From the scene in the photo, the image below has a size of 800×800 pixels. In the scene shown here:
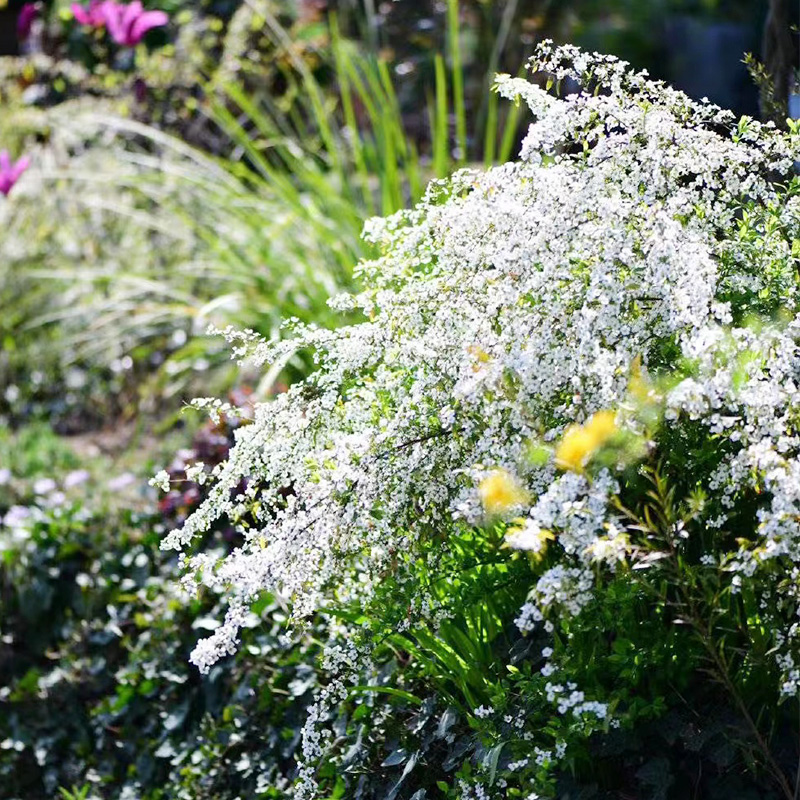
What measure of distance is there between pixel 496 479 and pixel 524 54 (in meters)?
6.95

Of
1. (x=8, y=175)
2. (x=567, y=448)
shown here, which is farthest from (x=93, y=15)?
(x=567, y=448)

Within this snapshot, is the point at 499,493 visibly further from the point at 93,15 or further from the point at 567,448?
the point at 93,15

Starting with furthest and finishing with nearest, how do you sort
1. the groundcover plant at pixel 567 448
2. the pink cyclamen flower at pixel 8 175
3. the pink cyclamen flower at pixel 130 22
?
the pink cyclamen flower at pixel 130 22 < the pink cyclamen flower at pixel 8 175 < the groundcover plant at pixel 567 448

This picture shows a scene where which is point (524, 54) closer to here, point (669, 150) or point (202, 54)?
point (202, 54)

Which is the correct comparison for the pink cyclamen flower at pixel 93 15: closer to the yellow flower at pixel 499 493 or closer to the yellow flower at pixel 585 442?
the yellow flower at pixel 499 493

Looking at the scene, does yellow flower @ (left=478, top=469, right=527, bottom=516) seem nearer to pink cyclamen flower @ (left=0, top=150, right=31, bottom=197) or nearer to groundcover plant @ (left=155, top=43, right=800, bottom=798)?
groundcover plant @ (left=155, top=43, right=800, bottom=798)

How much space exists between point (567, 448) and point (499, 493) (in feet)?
0.55

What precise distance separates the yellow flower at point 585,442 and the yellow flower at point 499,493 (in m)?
0.13

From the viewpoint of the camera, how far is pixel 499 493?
199cm

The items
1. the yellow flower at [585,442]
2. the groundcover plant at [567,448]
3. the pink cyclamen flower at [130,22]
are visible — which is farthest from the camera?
the pink cyclamen flower at [130,22]

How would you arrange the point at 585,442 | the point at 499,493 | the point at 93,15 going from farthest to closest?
the point at 93,15
the point at 499,493
the point at 585,442

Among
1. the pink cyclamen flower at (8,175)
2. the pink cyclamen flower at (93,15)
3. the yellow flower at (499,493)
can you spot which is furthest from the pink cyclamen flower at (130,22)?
the yellow flower at (499,493)

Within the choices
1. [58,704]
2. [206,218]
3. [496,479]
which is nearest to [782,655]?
[496,479]

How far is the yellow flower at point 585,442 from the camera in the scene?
1851mm
